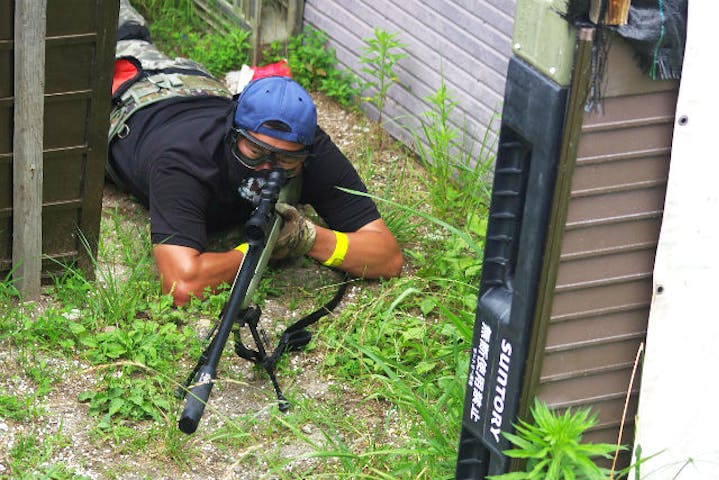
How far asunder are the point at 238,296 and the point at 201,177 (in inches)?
40.0

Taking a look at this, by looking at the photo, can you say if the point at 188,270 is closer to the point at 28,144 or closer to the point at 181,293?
the point at 181,293

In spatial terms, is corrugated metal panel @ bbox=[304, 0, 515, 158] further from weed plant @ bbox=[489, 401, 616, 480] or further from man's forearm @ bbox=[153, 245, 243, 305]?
weed plant @ bbox=[489, 401, 616, 480]

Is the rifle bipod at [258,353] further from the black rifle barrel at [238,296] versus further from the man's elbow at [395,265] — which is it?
the man's elbow at [395,265]

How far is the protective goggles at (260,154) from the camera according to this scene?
184 inches

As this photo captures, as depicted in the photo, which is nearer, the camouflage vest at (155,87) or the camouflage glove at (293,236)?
the camouflage glove at (293,236)

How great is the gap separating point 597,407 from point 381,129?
3.63 meters

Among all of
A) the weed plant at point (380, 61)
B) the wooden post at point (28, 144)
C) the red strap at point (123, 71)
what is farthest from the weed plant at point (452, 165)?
the wooden post at point (28, 144)

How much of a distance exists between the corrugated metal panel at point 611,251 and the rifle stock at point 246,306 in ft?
4.09


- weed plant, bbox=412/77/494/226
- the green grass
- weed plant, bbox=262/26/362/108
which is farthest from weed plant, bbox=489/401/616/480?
weed plant, bbox=262/26/362/108

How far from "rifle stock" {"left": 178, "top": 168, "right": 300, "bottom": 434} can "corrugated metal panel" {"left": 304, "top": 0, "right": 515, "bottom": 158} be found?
1.52 m

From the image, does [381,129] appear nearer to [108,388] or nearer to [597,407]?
[108,388]

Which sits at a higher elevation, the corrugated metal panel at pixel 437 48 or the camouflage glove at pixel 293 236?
the corrugated metal panel at pixel 437 48

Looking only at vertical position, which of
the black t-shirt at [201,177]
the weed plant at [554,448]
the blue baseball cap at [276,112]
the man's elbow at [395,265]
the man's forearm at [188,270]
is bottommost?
the weed plant at [554,448]

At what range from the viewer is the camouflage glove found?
181 inches
